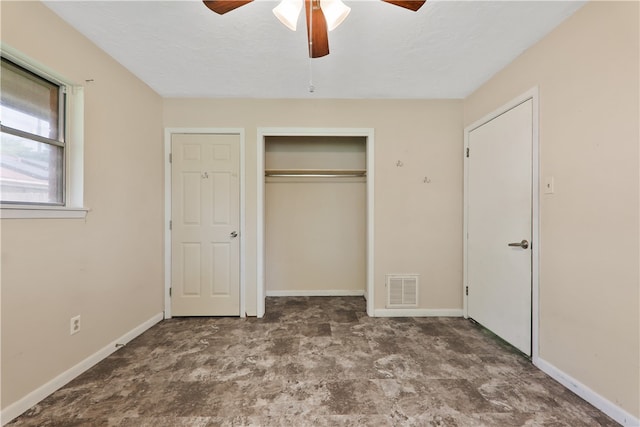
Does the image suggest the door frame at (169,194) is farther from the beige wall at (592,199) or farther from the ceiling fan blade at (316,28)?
the beige wall at (592,199)

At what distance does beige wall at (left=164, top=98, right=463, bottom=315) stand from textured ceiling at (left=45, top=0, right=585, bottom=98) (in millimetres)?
256

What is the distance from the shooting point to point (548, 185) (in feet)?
6.02

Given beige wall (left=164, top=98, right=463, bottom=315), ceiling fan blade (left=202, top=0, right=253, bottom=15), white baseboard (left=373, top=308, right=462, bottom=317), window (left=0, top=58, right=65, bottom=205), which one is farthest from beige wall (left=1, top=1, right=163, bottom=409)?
white baseboard (left=373, top=308, right=462, bottom=317)

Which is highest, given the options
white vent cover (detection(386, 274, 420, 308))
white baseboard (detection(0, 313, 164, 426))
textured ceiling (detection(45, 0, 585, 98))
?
textured ceiling (detection(45, 0, 585, 98))

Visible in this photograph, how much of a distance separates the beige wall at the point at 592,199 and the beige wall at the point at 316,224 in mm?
2099

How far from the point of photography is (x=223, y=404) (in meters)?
1.54

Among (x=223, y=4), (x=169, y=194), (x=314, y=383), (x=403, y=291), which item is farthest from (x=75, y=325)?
(x=403, y=291)

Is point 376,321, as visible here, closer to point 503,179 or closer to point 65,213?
point 503,179

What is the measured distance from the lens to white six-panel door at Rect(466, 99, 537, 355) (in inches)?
80.2

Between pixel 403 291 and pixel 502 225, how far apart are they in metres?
1.20

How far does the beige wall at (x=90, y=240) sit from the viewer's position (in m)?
1.46

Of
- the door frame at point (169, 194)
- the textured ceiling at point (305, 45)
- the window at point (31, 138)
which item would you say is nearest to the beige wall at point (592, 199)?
the textured ceiling at point (305, 45)

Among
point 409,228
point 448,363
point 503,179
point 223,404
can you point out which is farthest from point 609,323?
point 223,404

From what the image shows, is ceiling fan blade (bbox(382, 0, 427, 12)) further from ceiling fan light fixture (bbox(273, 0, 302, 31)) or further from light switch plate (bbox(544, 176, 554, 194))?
light switch plate (bbox(544, 176, 554, 194))
